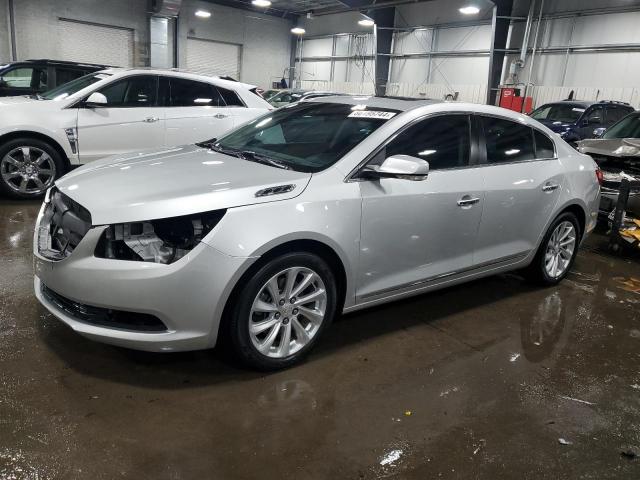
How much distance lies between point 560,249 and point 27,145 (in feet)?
18.7

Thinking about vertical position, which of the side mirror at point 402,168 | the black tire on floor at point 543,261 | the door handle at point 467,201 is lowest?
the black tire on floor at point 543,261

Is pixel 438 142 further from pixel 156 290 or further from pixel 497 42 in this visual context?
pixel 497 42

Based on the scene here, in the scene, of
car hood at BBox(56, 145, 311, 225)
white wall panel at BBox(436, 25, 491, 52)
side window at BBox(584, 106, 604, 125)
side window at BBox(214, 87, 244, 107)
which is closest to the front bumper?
car hood at BBox(56, 145, 311, 225)

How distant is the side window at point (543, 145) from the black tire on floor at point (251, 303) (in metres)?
2.20

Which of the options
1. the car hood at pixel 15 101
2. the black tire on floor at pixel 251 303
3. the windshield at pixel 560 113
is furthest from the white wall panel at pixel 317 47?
the black tire on floor at pixel 251 303

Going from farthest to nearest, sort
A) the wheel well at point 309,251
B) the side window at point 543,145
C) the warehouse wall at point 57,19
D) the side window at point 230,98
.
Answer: the warehouse wall at point 57,19 < the side window at point 230,98 < the side window at point 543,145 < the wheel well at point 309,251

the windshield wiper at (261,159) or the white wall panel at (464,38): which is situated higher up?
the white wall panel at (464,38)

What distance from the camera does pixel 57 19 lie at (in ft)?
60.3

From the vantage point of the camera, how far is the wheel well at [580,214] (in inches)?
176

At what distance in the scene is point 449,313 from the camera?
12.9ft

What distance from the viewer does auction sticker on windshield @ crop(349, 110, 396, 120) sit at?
3.33 m

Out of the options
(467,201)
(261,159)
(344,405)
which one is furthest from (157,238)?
(467,201)

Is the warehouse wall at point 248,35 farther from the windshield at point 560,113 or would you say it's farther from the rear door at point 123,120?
the rear door at point 123,120

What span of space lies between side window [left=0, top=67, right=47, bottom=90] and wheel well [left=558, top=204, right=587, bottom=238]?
7803 mm
